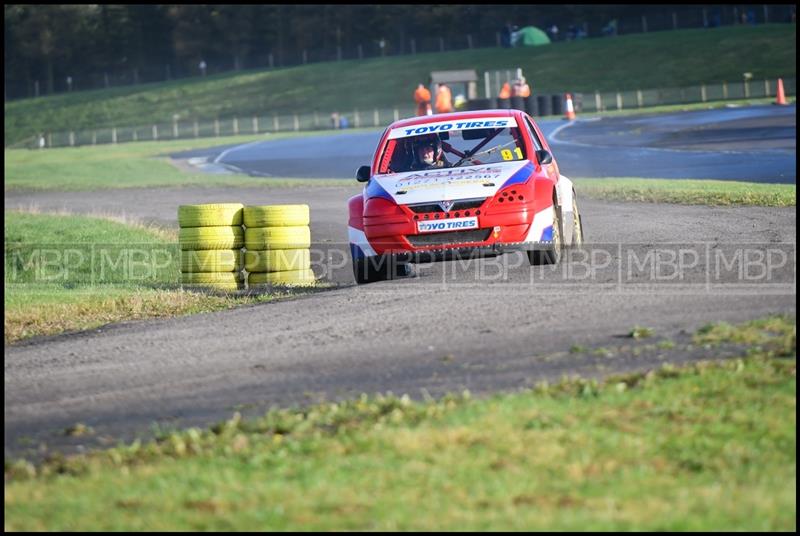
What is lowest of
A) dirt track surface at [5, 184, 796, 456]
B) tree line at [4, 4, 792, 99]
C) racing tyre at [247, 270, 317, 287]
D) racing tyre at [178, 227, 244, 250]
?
dirt track surface at [5, 184, 796, 456]

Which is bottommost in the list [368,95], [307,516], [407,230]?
[307,516]

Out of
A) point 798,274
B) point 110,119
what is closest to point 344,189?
point 798,274

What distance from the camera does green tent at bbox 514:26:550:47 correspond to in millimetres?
101500

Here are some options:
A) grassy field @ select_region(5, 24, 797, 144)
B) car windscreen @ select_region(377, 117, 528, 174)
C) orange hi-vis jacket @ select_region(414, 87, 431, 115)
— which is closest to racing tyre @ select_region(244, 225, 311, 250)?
car windscreen @ select_region(377, 117, 528, 174)

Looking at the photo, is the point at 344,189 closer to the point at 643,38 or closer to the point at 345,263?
the point at 345,263

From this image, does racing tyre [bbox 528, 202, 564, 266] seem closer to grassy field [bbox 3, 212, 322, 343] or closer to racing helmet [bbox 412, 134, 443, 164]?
racing helmet [bbox 412, 134, 443, 164]

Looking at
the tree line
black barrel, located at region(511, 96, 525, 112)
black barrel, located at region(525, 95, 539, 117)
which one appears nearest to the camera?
black barrel, located at region(511, 96, 525, 112)

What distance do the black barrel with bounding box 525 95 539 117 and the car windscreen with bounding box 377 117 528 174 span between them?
41402 mm

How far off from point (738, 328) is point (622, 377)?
156 cm

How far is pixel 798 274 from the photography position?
11156 millimetres

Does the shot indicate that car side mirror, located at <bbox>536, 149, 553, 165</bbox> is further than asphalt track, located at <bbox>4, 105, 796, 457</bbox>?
Yes

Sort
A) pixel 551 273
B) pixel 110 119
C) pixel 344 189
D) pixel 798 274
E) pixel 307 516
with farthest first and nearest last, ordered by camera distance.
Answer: pixel 110 119 → pixel 344 189 → pixel 551 273 → pixel 798 274 → pixel 307 516

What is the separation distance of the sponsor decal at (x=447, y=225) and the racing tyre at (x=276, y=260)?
235 cm

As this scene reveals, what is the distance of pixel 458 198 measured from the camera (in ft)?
42.7
